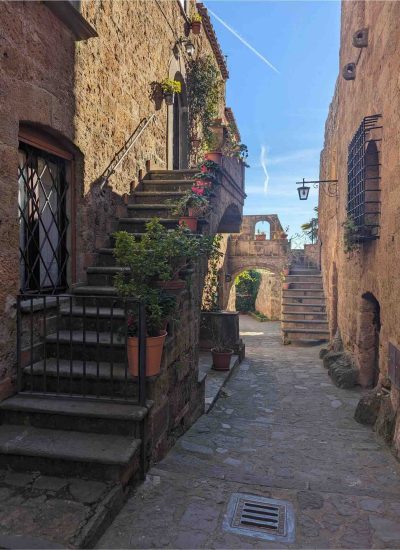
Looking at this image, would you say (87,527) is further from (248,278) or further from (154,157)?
(248,278)

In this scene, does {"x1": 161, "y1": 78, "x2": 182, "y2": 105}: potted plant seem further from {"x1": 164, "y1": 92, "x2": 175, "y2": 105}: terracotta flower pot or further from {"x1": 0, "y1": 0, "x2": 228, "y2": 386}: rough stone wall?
{"x1": 0, "y1": 0, "x2": 228, "y2": 386}: rough stone wall

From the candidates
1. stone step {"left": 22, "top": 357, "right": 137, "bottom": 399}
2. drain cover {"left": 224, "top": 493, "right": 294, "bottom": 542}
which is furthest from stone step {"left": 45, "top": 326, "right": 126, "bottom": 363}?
drain cover {"left": 224, "top": 493, "right": 294, "bottom": 542}

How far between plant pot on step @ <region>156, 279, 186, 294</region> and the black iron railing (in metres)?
0.31

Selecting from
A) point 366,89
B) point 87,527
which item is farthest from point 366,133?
point 87,527

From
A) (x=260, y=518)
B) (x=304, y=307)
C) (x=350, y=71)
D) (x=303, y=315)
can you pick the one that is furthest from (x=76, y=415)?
(x=304, y=307)

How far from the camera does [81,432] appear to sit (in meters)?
2.83

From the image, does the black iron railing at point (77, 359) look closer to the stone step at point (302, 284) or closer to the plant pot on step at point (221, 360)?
the plant pot on step at point (221, 360)

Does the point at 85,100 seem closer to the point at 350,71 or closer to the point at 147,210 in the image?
the point at 147,210

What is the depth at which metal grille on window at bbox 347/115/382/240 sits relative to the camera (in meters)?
5.31

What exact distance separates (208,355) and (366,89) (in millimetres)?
5750

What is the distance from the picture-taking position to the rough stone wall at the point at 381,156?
4.42 m

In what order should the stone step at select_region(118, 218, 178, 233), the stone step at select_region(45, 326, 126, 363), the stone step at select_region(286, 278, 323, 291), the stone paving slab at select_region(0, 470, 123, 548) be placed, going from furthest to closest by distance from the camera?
the stone step at select_region(286, 278, 323, 291) < the stone step at select_region(118, 218, 178, 233) < the stone step at select_region(45, 326, 126, 363) < the stone paving slab at select_region(0, 470, 123, 548)

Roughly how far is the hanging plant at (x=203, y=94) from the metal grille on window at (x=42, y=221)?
5.45m

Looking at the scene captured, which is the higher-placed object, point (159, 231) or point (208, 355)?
point (159, 231)
